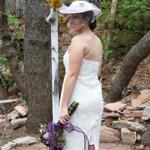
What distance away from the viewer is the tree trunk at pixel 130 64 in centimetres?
679

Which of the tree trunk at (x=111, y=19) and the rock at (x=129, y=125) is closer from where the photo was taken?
the rock at (x=129, y=125)

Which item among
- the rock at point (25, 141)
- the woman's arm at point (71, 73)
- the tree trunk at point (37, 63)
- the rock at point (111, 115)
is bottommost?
the rock at point (25, 141)

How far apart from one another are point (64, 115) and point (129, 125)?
7.21ft

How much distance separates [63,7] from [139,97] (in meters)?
3.26

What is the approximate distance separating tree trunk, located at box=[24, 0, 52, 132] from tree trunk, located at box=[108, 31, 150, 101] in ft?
5.48

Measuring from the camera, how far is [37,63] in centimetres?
571

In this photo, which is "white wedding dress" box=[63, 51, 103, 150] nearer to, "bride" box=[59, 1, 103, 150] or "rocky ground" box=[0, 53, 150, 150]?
"bride" box=[59, 1, 103, 150]

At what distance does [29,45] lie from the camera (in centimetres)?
567

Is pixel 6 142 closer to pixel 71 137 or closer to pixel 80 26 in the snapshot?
pixel 71 137

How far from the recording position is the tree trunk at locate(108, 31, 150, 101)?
6793 millimetres

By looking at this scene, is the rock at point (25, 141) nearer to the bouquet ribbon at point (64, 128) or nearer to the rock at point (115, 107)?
the rock at point (115, 107)

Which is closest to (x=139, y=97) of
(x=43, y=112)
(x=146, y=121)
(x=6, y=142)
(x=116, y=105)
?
(x=116, y=105)

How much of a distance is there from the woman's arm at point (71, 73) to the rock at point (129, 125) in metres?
2.15

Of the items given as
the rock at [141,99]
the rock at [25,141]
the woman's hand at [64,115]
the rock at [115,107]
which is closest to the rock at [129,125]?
the rock at [115,107]
